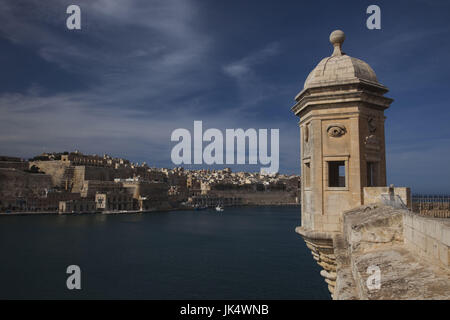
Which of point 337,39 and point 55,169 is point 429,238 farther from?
point 55,169

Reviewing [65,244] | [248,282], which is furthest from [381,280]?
[65,244]

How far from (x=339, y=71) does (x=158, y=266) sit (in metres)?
25.8

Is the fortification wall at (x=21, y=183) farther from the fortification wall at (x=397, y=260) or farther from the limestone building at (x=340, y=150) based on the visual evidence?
the fortification wall at (x=397, y=260)

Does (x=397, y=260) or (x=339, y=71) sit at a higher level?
(x=339, y=71)

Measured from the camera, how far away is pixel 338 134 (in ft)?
20.5

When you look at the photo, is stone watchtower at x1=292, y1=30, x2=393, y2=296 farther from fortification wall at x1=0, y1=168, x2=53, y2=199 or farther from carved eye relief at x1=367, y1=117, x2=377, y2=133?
fortification wall at x1=0, y1=168, x2=53, y2=199

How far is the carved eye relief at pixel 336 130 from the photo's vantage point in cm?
622

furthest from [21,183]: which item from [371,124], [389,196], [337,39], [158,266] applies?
[389,196]

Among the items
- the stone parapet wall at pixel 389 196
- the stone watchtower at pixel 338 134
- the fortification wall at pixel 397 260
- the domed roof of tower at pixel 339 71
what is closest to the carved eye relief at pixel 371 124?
the stone watchtower at pixel 338 134

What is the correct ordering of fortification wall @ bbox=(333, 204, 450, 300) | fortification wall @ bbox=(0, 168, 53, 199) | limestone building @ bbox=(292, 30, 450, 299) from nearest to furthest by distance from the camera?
fortification wall @ bbox=(333, 204, 450, 300) → limestone building @ bbox=(292, 30, 450, 299) → fortification wall @ bbox=(0, 168, 53, 199)

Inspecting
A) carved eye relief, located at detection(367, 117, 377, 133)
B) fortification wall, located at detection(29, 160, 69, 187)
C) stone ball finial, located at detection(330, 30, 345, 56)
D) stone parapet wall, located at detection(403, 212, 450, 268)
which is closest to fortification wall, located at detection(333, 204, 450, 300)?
stone parapet wall, located at detection(403, 212, 450, 268)

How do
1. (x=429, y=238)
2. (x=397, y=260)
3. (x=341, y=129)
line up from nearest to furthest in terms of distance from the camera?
(x=429, y=238) < (x=397, y=260) < (x=341, y=129)

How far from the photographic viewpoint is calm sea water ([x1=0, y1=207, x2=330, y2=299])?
69.7ft

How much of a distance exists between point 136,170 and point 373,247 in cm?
11236
